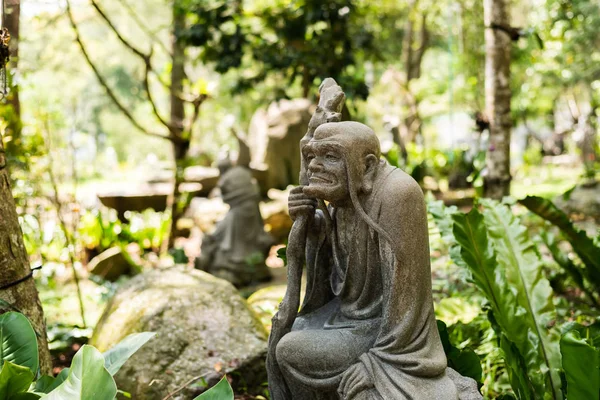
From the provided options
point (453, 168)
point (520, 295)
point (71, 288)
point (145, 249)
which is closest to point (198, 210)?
point (145, 249)

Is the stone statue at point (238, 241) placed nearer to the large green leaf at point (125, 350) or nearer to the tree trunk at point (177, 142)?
the tree trunk at point (177, 142)

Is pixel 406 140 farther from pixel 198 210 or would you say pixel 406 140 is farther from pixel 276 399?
pixel 276 399

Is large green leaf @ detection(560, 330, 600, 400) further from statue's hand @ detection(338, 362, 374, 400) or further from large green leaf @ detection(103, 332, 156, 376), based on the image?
large green leaf @ detection(103, 332, 156, 376)

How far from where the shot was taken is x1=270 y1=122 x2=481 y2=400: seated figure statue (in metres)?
2.56

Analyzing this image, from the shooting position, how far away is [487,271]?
11.1 feet

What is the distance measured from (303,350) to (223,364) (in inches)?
58.3

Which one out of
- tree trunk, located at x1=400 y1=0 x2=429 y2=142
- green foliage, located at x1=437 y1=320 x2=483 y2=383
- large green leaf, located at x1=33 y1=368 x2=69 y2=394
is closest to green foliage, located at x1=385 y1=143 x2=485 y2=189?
tree trunk, located at x1=400 y1=0 x2=429 y2=142

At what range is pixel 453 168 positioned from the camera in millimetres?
14164

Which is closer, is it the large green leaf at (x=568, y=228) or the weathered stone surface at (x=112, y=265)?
the large green leaf at (x=568, y=228)

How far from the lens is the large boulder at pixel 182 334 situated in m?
3.81

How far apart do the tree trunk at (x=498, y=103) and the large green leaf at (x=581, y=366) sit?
4.10 meters

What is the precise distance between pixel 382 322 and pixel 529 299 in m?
1.45

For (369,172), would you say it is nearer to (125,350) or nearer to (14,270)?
(125,350)

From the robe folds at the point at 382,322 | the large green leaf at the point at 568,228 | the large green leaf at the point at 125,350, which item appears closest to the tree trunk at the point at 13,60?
the large green leaf at the point at 125,350
